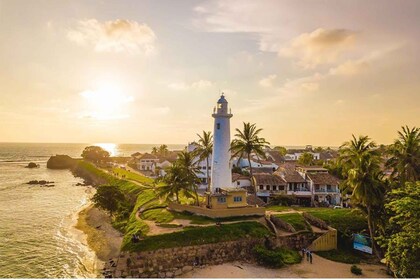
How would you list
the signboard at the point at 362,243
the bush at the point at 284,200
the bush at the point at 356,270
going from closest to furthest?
the bush at the point at 356,270, the signboard at the point at 362,243, the bush at the point at 284,200

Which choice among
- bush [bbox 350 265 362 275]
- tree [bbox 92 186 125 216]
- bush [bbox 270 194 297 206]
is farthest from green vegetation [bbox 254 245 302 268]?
tree [bbox 92 186 125 216]

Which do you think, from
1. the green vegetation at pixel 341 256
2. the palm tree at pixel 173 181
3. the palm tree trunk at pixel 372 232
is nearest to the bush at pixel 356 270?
the green vegetation at pixel 341 256

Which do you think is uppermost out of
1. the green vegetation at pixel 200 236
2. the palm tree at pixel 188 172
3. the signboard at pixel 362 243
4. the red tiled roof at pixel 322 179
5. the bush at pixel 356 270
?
the palm tree at pixel 188 172

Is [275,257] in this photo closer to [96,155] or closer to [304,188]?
[304,188]

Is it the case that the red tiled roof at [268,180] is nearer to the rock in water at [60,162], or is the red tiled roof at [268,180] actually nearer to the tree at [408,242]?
the tree at [408,242]

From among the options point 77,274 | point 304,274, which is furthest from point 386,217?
point 77,274

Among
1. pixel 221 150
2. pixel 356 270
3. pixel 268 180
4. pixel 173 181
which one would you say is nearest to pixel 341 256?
pixel 356 270
